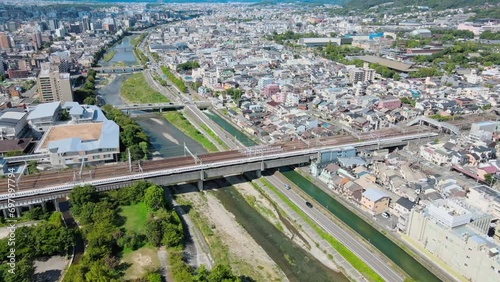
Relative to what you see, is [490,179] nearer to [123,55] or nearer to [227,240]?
[227,240]

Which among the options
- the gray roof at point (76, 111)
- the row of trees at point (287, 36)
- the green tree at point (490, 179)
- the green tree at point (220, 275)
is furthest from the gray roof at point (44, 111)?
the row of trees at point (287, 36)

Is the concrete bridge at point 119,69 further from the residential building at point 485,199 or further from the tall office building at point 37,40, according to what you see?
the residential building at point 485,199

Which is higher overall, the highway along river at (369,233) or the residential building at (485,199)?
the residential building at (485,199)

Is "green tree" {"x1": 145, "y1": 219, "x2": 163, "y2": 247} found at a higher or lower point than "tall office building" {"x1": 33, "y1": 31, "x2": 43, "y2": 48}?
lower

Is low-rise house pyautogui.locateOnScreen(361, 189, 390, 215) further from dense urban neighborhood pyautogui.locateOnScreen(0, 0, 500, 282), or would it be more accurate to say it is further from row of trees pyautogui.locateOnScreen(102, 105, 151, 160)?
row of trees pyautogui.locateOnScreen(102, 105, 151, 160)

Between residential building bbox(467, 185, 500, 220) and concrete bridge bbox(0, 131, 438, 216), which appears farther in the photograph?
concrete bridge bbox(0, 131, 438, 216)

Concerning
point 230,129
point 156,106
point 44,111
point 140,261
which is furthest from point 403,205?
point 44,111

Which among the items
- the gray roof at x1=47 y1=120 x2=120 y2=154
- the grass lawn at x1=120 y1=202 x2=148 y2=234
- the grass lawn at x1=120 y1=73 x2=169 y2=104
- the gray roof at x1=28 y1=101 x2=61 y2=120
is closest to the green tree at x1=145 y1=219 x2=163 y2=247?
the grass lawn at x1=120 y1=202 x2=148 y2=234
